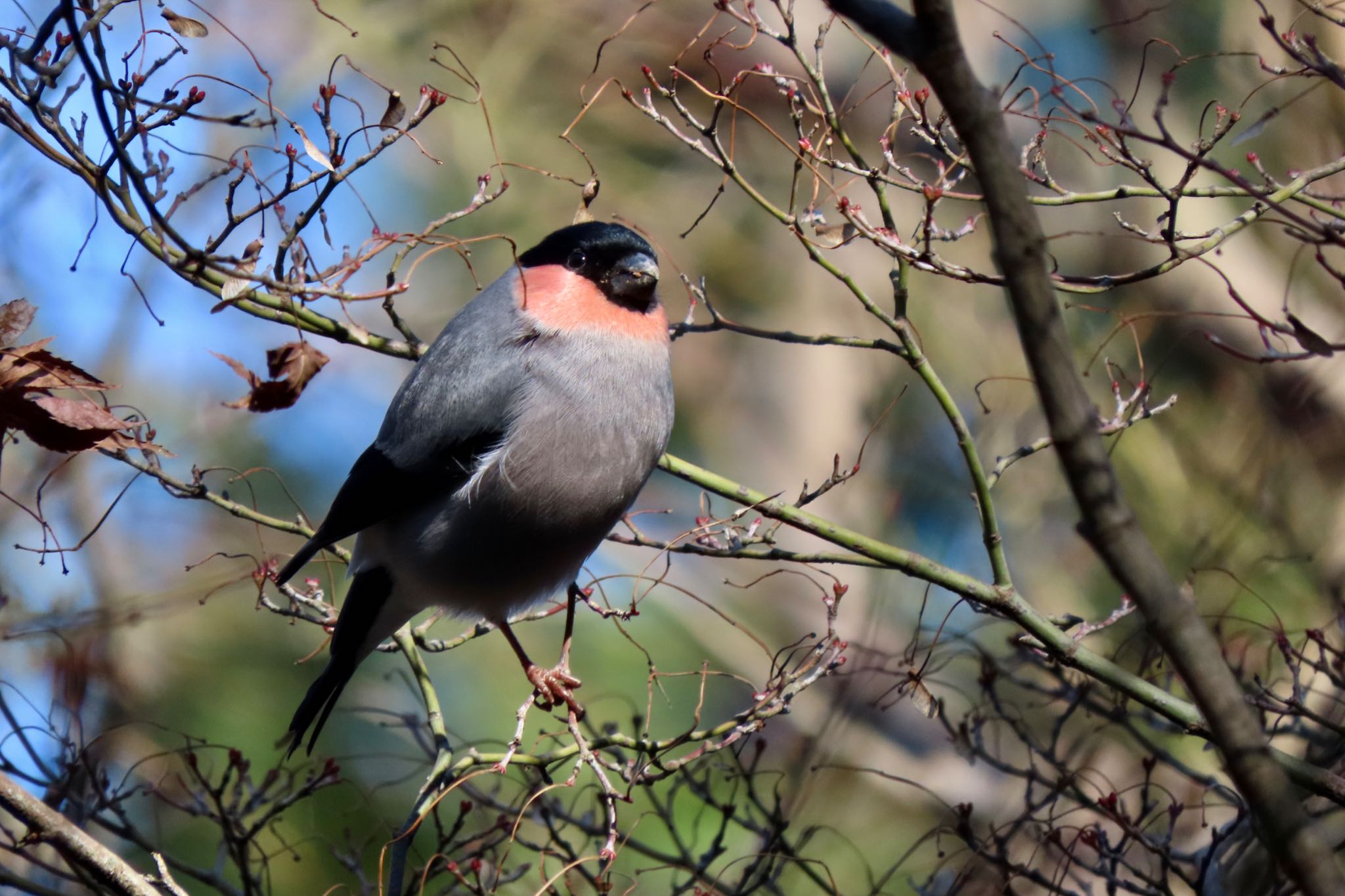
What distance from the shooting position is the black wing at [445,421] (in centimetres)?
282

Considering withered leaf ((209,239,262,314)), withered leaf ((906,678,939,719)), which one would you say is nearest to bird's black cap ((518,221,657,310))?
withered leaf ((209,239,262,314))

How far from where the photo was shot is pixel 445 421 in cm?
286

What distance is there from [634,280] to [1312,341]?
67.3 inches

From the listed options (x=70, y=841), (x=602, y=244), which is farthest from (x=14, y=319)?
(x=602, y=244)

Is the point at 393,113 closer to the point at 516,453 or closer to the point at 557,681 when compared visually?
the point at 516,453

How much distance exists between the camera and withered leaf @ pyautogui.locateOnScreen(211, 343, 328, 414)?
2.57 metres

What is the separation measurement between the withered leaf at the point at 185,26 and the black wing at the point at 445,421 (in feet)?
3.20

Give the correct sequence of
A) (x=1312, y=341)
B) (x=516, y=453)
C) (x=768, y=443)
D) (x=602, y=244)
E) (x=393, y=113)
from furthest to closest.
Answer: (x=768, y=443) → (x=602, y=244) → (x=516, y=453) → (x=393, y=113) → (x=1312, y=341)

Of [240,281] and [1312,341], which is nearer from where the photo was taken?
[1312,341]

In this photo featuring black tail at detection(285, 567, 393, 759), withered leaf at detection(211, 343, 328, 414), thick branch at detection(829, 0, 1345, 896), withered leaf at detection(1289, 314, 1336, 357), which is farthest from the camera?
black tail at detection(285, 567, 393, 759)

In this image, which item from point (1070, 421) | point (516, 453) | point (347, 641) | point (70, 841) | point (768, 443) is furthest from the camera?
point (768, 443)

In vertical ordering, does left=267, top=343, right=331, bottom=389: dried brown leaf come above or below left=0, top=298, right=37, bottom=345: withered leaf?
above

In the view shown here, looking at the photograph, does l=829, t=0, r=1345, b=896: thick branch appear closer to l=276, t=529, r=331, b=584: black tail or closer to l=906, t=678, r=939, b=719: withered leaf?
l=906, t=678, r=939, b=719: withered leaf

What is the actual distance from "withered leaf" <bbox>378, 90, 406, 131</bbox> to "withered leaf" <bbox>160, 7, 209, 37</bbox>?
31 cm
